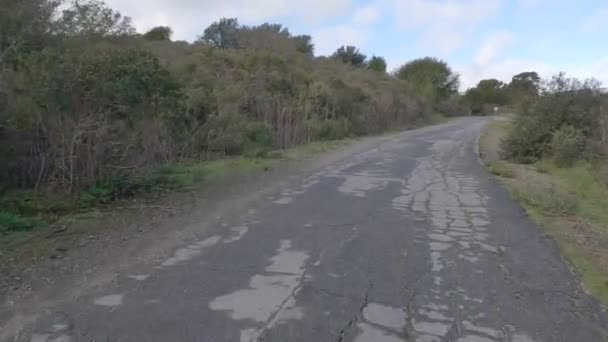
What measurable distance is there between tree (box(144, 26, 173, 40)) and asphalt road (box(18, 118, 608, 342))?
1200 inches

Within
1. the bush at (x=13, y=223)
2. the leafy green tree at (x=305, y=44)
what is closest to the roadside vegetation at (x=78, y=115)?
the bush at (x=13, y=223)

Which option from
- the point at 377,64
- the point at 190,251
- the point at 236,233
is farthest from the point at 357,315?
the point at 377,64

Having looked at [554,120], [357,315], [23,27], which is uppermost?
[23,27]

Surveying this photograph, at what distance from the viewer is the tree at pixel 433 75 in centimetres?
6921

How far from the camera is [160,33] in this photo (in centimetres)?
3706

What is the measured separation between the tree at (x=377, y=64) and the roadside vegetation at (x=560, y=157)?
157 feet

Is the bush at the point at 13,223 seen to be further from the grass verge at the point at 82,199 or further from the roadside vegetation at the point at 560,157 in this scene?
the roadside vegetation at the point at 560,157

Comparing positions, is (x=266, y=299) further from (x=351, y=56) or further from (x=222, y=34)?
(x=351, y=56)

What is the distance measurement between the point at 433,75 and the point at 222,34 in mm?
37004

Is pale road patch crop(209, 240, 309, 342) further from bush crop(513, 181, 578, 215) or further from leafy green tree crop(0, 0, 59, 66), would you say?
bush crop(513, 181, 578, 215)

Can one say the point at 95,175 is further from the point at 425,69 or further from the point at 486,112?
the point at 486,112

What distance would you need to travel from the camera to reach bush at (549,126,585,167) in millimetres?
16656

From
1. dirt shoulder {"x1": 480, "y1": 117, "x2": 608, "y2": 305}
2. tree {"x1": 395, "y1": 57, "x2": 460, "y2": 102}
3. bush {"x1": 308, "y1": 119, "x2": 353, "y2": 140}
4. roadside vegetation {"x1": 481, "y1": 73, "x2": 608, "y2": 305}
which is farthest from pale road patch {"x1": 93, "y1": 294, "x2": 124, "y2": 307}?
tree {"x1": 395, "y1": 57, "x2": 460, "y2": 102}

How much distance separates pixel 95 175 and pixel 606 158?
50.7 ft
